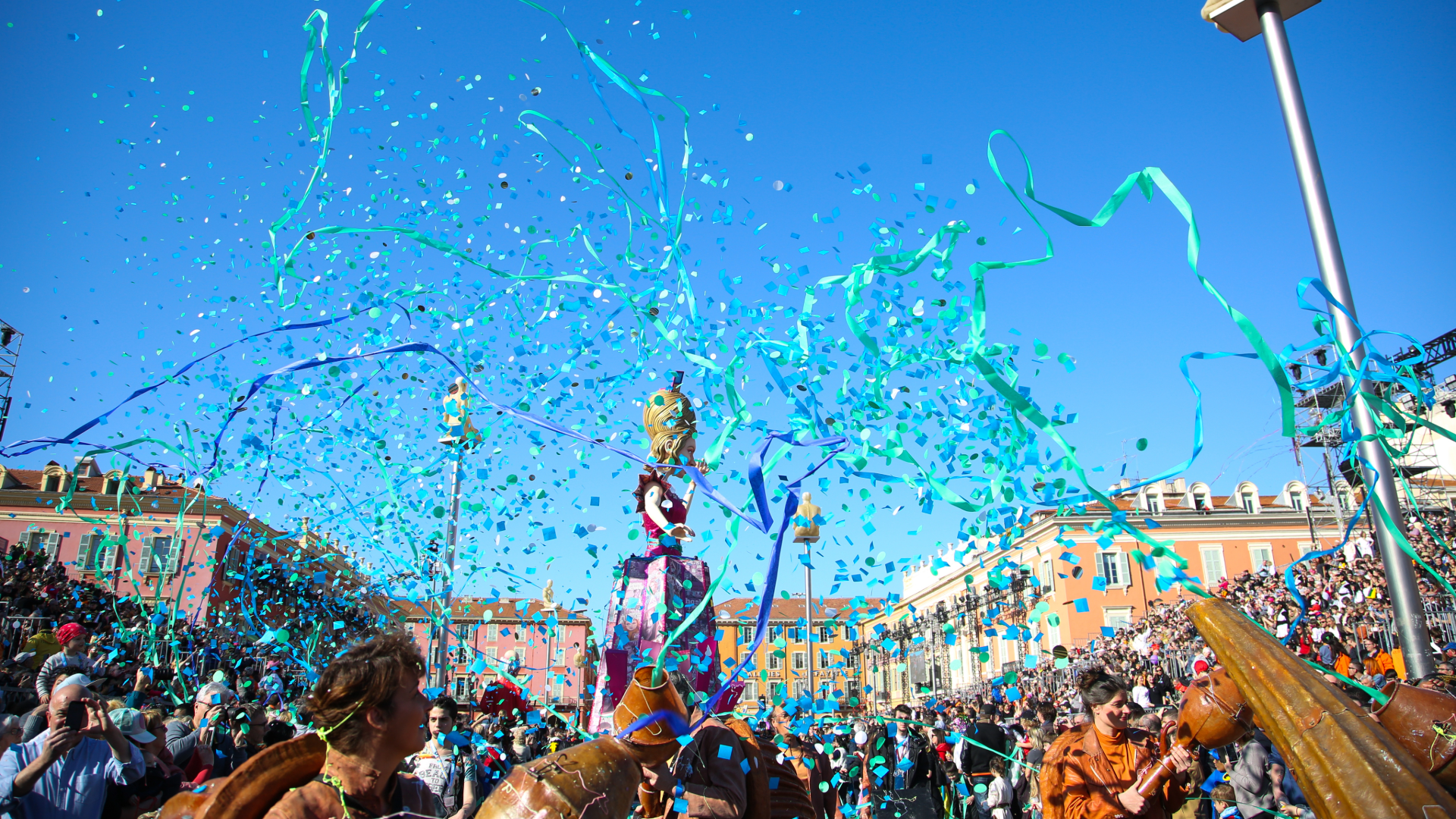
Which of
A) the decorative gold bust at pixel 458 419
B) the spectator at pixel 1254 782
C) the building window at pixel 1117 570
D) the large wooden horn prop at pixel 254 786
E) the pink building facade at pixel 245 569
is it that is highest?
the building window at pixel 1117 570

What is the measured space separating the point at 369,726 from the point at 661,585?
3252 mm

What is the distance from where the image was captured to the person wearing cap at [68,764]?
325 cm

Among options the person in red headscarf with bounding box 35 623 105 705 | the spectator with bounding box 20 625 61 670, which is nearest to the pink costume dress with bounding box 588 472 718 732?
the person in red headscarf with bounding box 35 623 105 705

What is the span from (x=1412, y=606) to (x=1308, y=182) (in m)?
2.12

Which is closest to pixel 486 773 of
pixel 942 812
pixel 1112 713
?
pixel 1112 713

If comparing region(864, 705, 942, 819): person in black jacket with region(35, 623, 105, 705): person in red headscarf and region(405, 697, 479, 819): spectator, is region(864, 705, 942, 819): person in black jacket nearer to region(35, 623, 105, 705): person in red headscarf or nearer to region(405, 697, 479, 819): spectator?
region(405, 697, 479, 819): spectator

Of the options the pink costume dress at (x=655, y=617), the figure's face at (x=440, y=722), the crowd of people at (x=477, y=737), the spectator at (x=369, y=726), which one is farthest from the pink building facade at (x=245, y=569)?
the spectator at (x=369, y=726)

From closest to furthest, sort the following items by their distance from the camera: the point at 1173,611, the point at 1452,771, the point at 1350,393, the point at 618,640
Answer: the point at 1452,771 < the point at 1350,393 < the point at 618,640 < the point at 1173,611

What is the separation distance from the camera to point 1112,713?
3.89 m

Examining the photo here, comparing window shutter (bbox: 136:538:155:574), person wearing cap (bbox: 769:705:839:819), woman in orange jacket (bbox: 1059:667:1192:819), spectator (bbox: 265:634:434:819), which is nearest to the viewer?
spectator (bbox: 265:634:434:819)

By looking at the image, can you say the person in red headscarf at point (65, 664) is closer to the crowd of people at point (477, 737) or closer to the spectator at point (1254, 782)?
the crowd of people at point (477, 737)

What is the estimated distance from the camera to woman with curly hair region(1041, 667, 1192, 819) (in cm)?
364

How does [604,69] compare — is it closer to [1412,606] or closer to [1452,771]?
[1452,771]

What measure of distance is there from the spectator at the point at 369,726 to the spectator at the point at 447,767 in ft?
8.18
